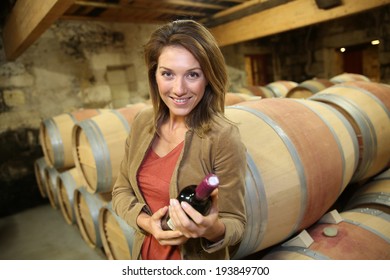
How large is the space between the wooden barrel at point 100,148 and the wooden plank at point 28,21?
93 centimetres

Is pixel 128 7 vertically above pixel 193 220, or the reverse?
pixel 128 7

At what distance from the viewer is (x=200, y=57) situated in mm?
896

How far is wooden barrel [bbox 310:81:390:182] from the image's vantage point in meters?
1.95

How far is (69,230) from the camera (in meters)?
3.42

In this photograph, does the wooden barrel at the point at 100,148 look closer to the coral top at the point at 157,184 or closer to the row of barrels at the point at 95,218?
the row of barrels at the point at 95,218

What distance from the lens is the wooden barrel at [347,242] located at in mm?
1366

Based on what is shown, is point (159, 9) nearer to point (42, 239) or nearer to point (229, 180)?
point (42, 239)

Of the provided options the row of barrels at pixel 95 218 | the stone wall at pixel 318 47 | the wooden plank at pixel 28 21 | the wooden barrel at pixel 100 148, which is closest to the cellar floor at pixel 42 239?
the row of barrels at pixel 95 218

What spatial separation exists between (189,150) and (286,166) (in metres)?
0.62

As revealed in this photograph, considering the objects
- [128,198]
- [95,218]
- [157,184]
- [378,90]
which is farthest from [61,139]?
[378,90]

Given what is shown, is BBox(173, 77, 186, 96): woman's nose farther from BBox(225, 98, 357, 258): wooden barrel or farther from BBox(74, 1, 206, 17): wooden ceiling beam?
BBox(74, 1, 206, 17): wooden ceiling beam

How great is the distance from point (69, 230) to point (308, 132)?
121 inches

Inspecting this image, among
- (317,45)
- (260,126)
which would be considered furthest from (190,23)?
(317,45)
